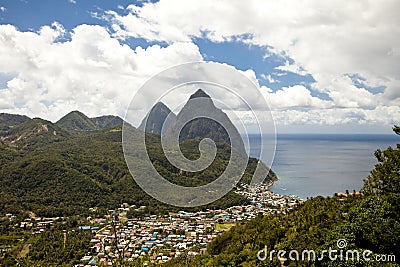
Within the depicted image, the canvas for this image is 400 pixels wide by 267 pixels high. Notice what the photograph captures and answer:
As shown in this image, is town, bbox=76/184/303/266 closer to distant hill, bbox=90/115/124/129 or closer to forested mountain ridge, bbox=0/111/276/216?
forested mountain ridge, bbox=0/111/276/216

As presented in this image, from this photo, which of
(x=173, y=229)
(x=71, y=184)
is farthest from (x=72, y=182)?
(x=173, y=229)

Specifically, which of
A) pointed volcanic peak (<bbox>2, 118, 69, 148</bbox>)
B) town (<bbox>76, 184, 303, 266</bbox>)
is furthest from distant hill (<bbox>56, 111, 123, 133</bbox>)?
town (<bbox>76, 184, 303, 266</bbox>)

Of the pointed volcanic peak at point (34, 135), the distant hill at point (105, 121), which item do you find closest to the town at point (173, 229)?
the pointed volcanic peak at point (34, 135)

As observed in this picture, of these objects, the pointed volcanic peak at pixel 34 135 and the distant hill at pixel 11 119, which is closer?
the pointed volcanic peak at pixel 34 135

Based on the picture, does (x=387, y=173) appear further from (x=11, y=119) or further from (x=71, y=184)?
(x=11, y=119)

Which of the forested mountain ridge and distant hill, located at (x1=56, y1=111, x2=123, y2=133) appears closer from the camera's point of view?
the forested mountain ridge

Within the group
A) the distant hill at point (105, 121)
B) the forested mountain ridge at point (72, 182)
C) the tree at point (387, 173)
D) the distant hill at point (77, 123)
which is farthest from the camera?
the distant hill at point (105, 121)

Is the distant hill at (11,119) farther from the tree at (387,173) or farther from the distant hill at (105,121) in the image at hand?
the tree at (387,173)

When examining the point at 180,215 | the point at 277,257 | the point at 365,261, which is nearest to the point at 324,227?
the point at 277,257
